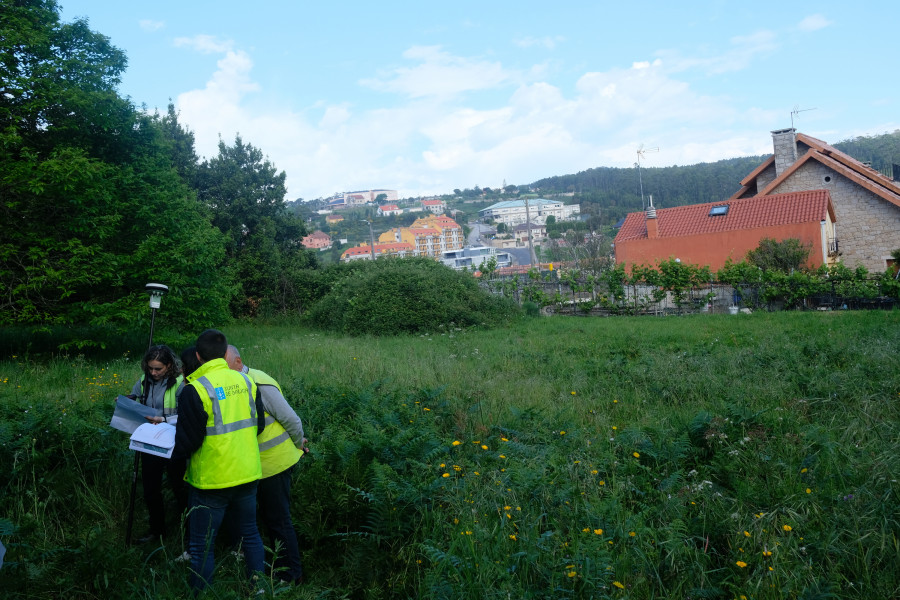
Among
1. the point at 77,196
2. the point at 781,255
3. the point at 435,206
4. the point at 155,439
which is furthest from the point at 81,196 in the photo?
the point at 435,206

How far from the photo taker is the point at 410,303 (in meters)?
21.7

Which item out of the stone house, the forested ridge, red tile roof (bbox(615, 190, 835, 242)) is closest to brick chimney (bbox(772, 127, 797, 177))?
the stone house

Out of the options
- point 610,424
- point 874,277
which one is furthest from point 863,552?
point 874,277

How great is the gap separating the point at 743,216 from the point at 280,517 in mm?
35275

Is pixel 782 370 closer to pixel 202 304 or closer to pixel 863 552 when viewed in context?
pixel 863 552

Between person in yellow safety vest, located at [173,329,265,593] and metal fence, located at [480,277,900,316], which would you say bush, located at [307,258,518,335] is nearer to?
metal fence, located at [480,277,900,316]

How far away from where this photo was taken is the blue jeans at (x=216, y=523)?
13.6ft

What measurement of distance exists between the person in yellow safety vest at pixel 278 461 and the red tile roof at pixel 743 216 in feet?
110

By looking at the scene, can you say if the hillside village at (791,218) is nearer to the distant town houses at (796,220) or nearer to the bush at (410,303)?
the distant town houses at (796,220)

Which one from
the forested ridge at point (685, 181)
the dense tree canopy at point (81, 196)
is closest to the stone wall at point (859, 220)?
the forested ridge at point (685, 181)

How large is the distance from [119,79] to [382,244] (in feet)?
224

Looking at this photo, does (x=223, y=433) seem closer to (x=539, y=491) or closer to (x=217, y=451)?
(x=217, y=451)

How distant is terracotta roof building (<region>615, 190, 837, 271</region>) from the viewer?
3216 cm

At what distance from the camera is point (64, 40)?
14.8 metres
